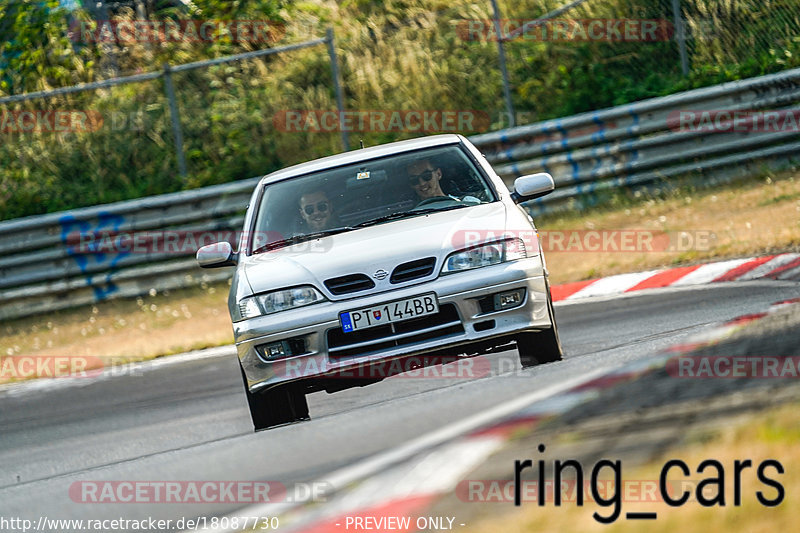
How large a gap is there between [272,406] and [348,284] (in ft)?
2.83

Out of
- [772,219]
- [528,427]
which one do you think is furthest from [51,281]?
[528,427]

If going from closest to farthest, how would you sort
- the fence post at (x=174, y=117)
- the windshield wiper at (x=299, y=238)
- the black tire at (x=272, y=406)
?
the black tire at (x=272, y=406) < the windshield wiper at (x=299, y=238) < the fence post at (x=174, y=117)

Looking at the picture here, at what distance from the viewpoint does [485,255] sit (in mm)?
6227

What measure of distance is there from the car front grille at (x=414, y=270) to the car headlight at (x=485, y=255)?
8 centimetres

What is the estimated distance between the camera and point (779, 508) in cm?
250

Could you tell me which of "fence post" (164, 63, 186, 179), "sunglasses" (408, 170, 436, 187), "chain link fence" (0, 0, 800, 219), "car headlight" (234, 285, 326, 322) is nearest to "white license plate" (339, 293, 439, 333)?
"car headlight" (234, 285, 326, 322)

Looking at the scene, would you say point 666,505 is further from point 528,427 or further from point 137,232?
point 137,232

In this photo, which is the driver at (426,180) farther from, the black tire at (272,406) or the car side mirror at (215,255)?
the black tire at (272,406)

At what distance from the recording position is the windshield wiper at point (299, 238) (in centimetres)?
690

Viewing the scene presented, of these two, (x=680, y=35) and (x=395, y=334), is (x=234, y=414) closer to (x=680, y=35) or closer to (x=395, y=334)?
(x=395, y=334)

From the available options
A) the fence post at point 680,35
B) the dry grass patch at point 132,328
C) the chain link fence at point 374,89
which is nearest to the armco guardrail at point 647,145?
the fence post at point 680,35

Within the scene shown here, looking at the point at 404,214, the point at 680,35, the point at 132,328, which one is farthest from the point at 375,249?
the point at 680,35

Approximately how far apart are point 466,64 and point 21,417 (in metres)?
10.6

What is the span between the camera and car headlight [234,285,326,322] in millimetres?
6156
